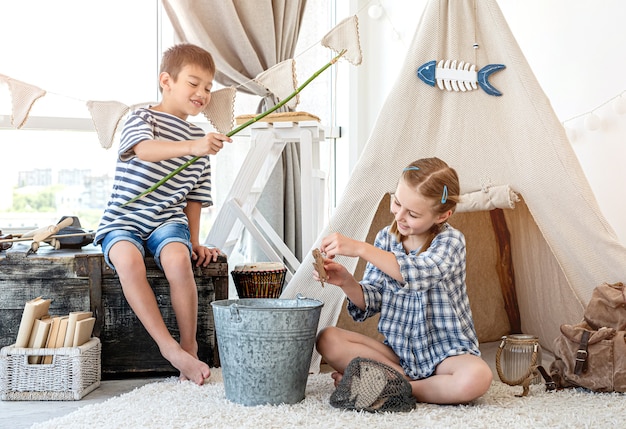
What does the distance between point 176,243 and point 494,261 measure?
1182mm

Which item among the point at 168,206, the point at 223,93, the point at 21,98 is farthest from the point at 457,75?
the point at 21,98

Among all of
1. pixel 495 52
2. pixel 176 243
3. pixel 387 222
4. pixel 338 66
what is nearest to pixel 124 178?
pixel 176 243

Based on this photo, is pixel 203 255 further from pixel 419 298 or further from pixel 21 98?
pixel 21 98

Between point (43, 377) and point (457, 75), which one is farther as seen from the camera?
point (457, 75)

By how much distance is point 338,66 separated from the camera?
3695mm

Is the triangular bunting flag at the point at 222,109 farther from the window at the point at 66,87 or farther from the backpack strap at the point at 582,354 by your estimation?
the backpack strap at the point at 582,354

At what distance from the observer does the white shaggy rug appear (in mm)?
1529

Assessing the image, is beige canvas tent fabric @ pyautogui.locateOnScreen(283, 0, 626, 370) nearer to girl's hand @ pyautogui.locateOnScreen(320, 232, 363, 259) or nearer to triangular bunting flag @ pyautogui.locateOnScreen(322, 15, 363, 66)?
triangular bunting flag @ pyautogui.locateOnScreen(322, 15, 363, 66)

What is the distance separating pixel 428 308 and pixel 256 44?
1.98 m

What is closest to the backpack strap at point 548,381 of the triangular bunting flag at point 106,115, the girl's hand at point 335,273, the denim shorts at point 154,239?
the girl's hand at point 335,273

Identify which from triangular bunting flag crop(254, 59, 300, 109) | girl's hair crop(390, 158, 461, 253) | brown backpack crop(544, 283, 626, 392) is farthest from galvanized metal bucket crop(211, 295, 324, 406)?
triangular bunting flag crop(254, 59, 300, 109)

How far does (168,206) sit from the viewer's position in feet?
7.06

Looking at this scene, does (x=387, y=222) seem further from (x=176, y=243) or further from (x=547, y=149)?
(x=176, y=243)

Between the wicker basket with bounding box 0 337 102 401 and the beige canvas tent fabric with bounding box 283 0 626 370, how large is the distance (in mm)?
623
